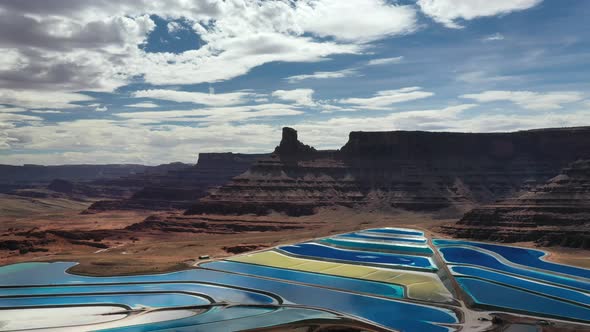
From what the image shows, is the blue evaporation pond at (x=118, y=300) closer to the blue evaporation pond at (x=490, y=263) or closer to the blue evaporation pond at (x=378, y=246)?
the blue evaporation pond at (x=490, y=263)

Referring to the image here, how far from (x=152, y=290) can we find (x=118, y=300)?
603 cm

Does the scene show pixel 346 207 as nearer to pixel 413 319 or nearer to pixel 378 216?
pixel 378 216

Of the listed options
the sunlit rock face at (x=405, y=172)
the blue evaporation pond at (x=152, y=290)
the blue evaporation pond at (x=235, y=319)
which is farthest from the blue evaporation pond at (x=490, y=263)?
the sunlit rock face at (x=405, y=172)

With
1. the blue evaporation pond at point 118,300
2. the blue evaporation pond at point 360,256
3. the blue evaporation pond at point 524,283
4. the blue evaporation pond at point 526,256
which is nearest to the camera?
the blue evaporation pond at point 118,300

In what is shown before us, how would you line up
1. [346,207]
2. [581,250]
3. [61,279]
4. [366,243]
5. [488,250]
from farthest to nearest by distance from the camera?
[346,207] → [366,243] → [488,250] → [581,250] → [61,279]

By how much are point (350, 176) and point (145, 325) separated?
14511 centimetres

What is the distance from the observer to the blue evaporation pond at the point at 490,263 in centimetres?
6812

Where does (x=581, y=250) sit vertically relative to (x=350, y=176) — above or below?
below

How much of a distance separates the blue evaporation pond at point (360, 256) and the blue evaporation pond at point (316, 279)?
523 inches

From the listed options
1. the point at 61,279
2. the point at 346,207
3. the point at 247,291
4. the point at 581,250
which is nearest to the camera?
the point at 247,291

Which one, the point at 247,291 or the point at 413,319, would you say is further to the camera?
the point at 247,291

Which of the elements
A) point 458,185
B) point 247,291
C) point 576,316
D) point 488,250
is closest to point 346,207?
point 458,185

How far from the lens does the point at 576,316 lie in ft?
172

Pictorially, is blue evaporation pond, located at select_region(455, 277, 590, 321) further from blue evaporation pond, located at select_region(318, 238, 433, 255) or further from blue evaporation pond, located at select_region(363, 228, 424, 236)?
blue evaporation pond, located at select_region(363, 228, 424, 236)
